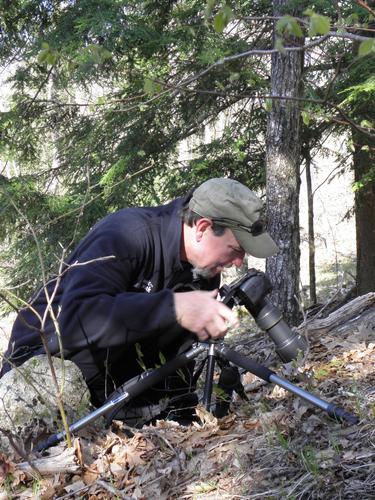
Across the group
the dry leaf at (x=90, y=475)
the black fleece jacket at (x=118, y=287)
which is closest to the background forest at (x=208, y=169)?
the dry leaf at (x=90, y=475)

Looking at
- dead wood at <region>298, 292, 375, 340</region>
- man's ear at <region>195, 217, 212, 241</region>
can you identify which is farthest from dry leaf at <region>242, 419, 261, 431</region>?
dead wood at <region>298, 292, 375, 340</region>

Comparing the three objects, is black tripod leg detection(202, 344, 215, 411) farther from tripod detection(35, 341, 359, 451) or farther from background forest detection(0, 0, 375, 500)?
background forest detection(0, 0, 375, 500)

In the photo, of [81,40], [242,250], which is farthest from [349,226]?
[242,250]

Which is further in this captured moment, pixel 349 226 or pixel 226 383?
pixel 349 226

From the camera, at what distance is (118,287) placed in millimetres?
3203

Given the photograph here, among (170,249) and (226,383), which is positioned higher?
(170,249)

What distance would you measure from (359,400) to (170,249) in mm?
1377

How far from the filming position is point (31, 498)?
244cm

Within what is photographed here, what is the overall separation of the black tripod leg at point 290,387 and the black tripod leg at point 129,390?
14cm

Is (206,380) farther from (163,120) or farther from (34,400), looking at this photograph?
(163,120)

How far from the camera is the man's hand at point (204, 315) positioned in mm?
2820

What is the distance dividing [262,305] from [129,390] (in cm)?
89

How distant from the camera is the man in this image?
9.80 ft

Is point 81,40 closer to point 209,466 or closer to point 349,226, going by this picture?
point 209,466
